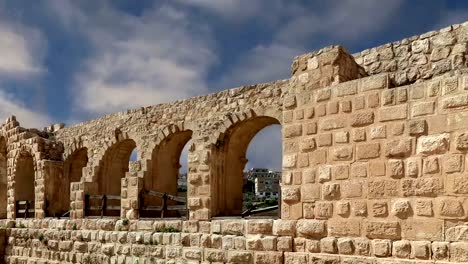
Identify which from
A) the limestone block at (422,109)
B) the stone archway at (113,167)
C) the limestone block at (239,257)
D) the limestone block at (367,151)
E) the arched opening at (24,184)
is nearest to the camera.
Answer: the limestone block at (422,109)

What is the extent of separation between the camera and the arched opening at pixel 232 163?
34.7 ft

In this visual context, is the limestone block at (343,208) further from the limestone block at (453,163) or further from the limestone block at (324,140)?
the limestone block at (453,163)

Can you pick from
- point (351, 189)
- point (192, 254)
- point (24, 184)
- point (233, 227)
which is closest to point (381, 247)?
point (351, 189)

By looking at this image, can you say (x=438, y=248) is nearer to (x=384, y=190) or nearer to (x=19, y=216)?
(x=384, y=190)

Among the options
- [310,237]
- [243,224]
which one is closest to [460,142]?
[310,237]

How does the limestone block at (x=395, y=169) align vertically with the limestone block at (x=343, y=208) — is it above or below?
above

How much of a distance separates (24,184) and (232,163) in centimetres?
830

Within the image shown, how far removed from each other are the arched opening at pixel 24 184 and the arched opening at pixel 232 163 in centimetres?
717

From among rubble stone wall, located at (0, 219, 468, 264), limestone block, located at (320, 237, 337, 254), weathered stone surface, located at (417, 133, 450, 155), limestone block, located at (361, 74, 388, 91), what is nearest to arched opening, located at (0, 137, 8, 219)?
rubble stone wall, located at (0, 219, 468, 264)

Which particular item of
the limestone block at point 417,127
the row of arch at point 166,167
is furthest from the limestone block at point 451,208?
the row of arch at point 166,167

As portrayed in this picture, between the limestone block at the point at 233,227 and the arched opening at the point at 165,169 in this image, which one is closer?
the limestone block at the point at 233,227

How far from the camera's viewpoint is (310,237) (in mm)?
6918

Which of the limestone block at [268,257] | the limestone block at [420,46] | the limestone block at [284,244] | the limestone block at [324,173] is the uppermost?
the limestone block at [420,46]

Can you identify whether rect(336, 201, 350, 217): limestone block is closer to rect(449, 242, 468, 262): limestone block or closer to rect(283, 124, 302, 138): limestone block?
rect(283, 124, 302, 138): limestone block
